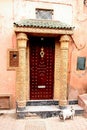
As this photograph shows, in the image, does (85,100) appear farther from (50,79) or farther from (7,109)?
(7,109)

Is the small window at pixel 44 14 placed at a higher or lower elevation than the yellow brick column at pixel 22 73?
higher

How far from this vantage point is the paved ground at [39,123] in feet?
24.9

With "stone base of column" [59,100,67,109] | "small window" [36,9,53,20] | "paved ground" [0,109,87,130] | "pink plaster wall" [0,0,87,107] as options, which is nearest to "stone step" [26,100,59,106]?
"stone base of column" [59,100,67,109]

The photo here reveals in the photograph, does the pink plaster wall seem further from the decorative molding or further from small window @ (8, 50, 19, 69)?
the decorative molding

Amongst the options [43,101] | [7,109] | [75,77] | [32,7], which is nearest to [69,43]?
[75,77]

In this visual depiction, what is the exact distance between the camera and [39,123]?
8.00 m

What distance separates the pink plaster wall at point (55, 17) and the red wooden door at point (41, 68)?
0.86 meters

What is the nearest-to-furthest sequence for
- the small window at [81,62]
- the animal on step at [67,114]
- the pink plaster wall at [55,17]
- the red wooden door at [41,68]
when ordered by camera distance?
the animal on step at [67,114] → the pink plaster wall at [55,17] → the red wooden door at [41,68] → the small window at [81,62]

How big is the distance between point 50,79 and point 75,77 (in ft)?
3.90

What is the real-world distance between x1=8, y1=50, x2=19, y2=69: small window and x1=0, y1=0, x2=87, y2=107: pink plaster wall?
178mm

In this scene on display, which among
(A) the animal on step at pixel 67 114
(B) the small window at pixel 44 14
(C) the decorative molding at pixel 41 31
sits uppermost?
(B) the small window at pixel 44 14

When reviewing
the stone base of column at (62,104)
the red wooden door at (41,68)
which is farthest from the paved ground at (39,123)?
the red wooden door at (41,68)

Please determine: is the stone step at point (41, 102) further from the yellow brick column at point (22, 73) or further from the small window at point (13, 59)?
the small window at point (13, 59)

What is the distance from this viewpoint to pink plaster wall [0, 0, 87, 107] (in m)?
8.91
